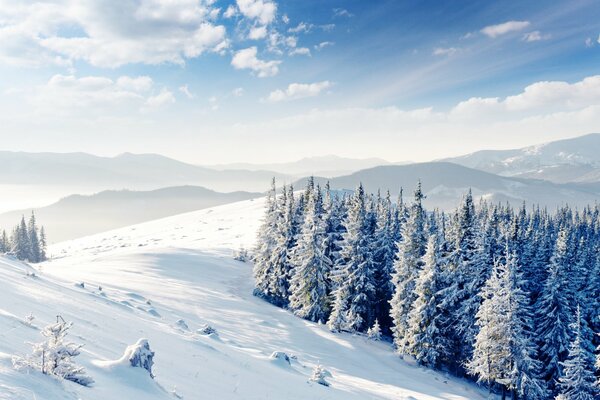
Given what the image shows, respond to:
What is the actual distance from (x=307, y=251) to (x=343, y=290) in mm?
6007

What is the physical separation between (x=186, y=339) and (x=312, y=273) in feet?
86.6

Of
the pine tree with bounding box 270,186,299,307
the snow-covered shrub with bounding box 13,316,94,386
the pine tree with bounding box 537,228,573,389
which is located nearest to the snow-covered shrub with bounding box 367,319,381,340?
the pine tree with bounding box 270,186,299,307

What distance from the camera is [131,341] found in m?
14.0

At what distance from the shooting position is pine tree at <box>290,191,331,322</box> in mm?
42281

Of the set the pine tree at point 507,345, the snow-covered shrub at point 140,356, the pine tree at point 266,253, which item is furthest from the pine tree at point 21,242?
the snow-covered shrub at point 140,356

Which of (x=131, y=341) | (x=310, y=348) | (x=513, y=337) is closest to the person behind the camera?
(x=131, y=341)

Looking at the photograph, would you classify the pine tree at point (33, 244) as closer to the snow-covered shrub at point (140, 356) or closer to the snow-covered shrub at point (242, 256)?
the snow-covered shrub at point (242, 256)

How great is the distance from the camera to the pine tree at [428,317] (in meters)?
34.6

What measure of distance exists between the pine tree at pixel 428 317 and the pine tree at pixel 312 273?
1020cm

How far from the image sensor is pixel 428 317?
35344mm

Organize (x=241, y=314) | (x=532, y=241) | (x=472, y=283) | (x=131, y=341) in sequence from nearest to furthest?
(x=131, y=341)
(x=472, y=283)
(x=241, y=314)
(x=532, y=241)

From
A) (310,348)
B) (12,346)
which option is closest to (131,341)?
(12,346)

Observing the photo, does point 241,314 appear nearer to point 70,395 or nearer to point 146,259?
point 146,259

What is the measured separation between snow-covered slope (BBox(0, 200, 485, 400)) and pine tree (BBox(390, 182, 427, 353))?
2.95 meters
